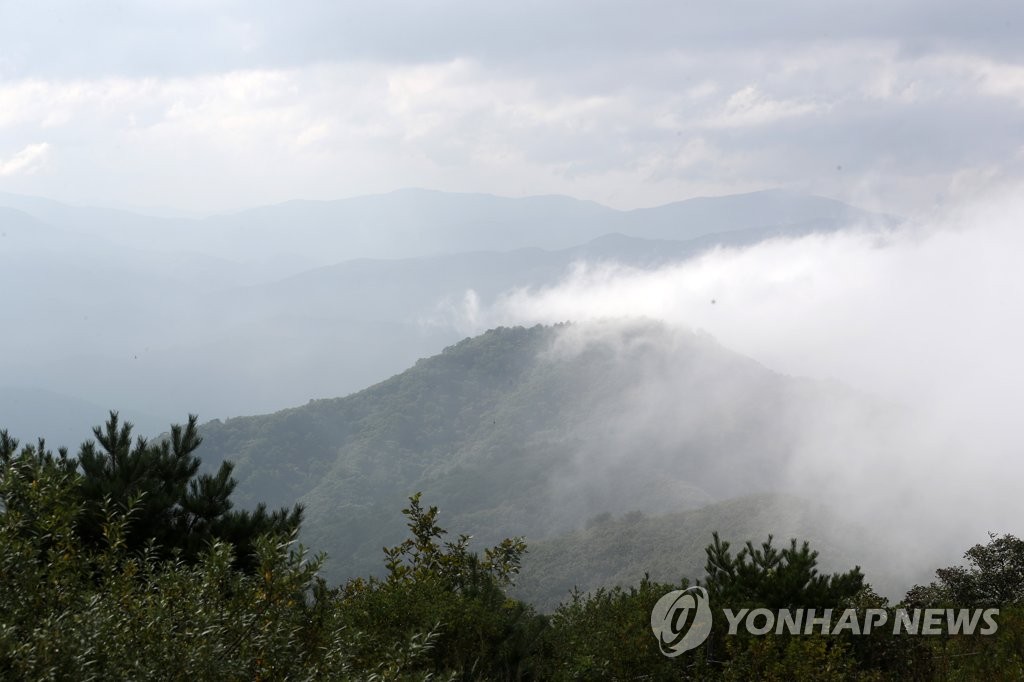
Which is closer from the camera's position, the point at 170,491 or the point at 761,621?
the point at 761,621

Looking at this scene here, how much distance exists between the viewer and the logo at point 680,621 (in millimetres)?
16562

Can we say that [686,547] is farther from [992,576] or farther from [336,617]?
[336,617]

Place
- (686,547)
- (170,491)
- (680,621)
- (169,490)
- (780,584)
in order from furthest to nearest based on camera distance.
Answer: (686,547) → (169,490) → (170,491) → (780,584) → (680,621)

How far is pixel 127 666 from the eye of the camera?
839cm

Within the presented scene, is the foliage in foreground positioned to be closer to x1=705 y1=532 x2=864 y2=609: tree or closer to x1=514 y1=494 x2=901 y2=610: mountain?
x1=705 y1=532 x2=864 y2=609: tree

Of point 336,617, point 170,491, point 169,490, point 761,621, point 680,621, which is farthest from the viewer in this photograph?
point 169,490

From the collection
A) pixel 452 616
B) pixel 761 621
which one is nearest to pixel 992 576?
pixel 761 621

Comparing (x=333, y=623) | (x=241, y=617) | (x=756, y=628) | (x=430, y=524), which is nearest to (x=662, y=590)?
(x=756, y=628)

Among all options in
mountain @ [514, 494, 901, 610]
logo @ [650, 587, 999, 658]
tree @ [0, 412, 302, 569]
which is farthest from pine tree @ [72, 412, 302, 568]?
mountain @ [514, 494, 901, 610]

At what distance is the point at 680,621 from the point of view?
17.1m

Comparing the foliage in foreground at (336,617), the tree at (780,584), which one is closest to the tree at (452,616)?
the foliage in foreground at (336,617)

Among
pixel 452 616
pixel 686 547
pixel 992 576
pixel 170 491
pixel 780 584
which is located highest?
pixel 170 491

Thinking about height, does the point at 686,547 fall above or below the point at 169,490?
below

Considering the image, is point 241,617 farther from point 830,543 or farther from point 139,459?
point 830,543
